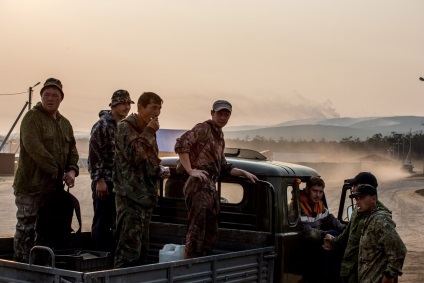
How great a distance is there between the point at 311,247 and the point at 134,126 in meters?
1.93

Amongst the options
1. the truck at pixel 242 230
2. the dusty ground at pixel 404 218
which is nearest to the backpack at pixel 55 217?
the truck at pixel 242 230

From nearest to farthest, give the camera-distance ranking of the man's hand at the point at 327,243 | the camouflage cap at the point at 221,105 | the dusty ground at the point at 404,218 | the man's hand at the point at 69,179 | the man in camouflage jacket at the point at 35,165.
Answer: the man in camouflage jacket at the point at 35,165, the man's hand at the point at 69,179, the camouflage cap at the point at 221,105, the man's hand at the point at 327,243, the dusty ground at the point at 404,218

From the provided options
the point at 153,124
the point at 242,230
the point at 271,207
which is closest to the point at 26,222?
the point at 153,124

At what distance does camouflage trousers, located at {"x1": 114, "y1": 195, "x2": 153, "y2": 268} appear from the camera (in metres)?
5.01

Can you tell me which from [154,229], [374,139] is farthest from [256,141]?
[154,229]

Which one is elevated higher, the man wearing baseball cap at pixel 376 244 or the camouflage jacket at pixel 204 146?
the camouflage jacket at pixel 204 146

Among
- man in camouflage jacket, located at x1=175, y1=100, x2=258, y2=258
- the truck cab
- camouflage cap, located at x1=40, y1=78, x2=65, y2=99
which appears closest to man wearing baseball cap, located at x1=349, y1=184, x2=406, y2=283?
the truck cab

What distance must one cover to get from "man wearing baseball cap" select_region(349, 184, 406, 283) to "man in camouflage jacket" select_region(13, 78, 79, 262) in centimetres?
223

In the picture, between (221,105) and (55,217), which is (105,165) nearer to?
(55,217)

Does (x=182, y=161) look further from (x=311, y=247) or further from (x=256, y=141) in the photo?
(x=256, y=141)

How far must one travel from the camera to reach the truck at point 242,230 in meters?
5.10

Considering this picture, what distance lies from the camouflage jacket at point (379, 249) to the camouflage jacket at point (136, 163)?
62.7 inches

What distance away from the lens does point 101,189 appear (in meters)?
5.79

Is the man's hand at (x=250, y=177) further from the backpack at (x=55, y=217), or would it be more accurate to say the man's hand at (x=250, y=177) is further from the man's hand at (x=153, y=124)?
the backpack at (x=55, y=217)
